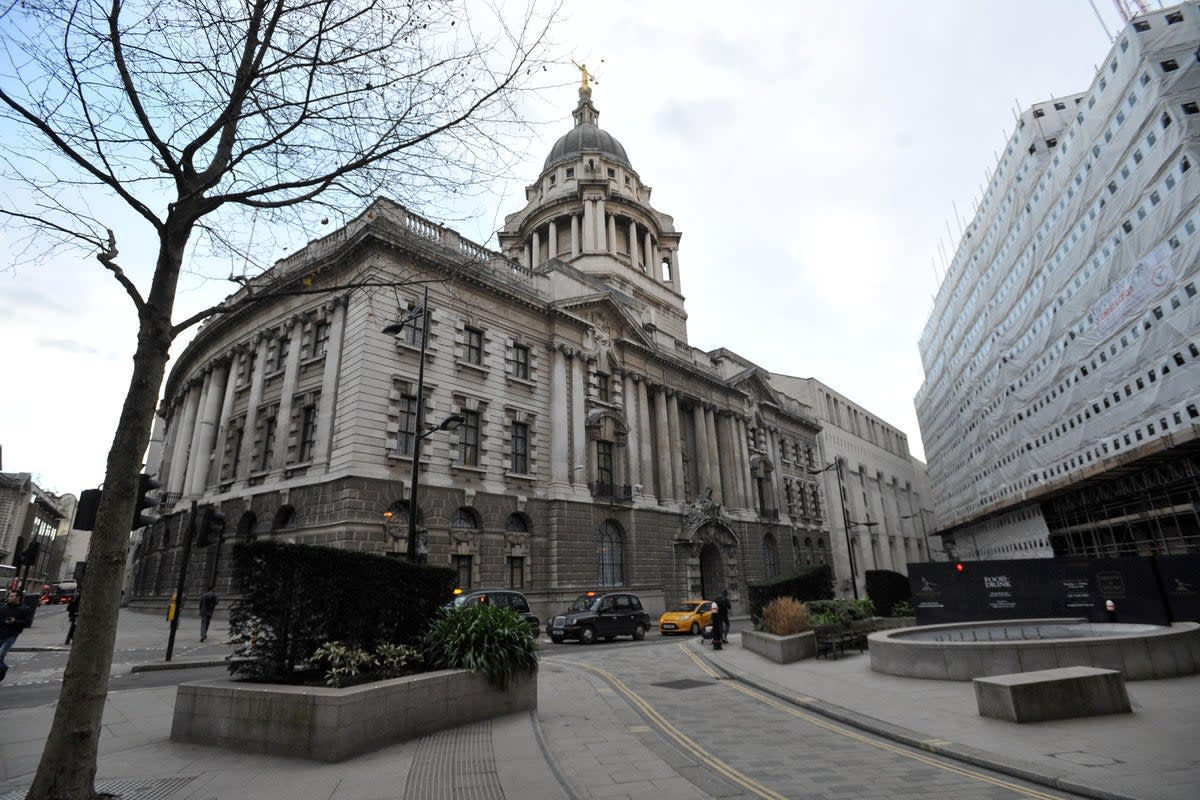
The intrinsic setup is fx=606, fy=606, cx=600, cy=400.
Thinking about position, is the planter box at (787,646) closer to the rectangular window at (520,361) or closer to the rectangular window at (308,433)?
the rectangular window at (520,361)

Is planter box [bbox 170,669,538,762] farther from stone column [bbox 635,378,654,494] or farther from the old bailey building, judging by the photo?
stone column [bbox 635,378,654,494]

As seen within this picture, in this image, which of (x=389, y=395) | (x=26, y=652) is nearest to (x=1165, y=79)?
(x=389, y=395)

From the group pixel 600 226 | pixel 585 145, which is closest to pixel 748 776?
pixel 600 226

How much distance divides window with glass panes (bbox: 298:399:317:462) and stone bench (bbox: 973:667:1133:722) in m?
23.1

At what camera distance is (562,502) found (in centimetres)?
2744

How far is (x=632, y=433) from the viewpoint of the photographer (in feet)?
110

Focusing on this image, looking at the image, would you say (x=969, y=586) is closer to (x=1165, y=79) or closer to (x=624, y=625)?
(x=624, y=625)

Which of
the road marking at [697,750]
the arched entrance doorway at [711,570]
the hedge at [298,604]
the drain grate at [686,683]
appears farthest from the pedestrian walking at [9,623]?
the arched entrance doorway at [711,570]

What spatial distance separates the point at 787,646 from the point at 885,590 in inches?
396

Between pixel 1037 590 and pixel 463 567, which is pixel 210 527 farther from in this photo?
pixel 1037 590

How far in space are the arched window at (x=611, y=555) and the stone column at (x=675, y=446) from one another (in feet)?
17.4

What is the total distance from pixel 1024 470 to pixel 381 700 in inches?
1748

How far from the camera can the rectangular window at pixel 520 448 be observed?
27.4 metres

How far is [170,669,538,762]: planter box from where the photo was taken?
6228 mm
